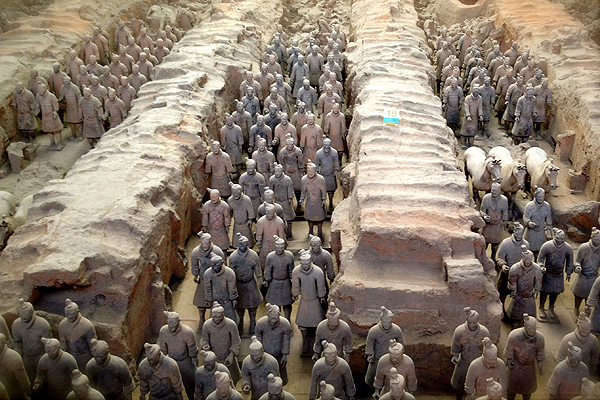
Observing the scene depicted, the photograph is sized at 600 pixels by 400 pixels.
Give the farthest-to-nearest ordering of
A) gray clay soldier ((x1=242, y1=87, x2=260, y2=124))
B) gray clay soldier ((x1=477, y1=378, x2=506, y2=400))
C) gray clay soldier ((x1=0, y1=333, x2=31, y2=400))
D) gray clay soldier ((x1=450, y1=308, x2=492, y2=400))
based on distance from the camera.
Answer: gray clay soldier ((x1=242, y1=87, x2=260, y2=124)), gray clay soldier ((x1=450, y1=308, x2=492, y2=400)), gray clay soldier ((x1=0, y1=333, x2=31, y2=400)), gray clay soldier ((x1=477, y1=378, x2=506, y2=400))

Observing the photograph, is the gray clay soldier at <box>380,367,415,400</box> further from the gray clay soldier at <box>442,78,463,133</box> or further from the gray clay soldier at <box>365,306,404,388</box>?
the gray clay soldier at <box>442,78,463,133</box>

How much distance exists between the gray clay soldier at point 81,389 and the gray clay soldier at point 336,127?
5415 millimetres

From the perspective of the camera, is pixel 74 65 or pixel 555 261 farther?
pixel 74 65

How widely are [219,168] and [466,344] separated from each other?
4.25 m

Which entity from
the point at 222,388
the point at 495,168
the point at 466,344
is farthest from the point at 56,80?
the point at 466,344

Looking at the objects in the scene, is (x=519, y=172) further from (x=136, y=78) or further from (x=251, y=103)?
(x=136, y=78)

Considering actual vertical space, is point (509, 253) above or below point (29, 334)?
below

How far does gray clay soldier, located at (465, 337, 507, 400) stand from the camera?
5.08m

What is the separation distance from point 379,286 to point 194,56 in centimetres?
685

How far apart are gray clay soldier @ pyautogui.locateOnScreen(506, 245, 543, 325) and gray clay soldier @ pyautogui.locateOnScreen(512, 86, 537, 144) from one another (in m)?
4.49

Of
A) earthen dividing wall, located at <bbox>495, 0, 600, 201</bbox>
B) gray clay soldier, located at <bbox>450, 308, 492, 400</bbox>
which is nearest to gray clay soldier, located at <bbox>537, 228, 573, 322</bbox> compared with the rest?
gray clay soldier, located at <bbox>450, 308, 492, 400</bbox>

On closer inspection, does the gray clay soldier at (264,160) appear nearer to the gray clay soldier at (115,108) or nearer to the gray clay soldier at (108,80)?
the gray clay soldier at (115,108)

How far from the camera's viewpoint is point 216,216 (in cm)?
736

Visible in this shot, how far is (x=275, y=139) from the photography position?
926cm
